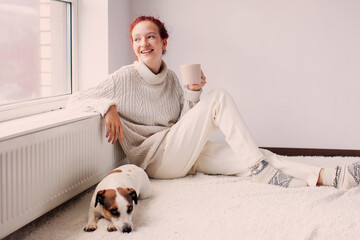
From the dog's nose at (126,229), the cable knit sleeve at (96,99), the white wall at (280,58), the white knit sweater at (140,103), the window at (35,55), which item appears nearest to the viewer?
the dog's nose at (126,229)

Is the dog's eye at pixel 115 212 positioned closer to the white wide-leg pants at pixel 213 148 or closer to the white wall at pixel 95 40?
the white wide-leg pants at pixel 213 148

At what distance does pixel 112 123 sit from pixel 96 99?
0.59 feet

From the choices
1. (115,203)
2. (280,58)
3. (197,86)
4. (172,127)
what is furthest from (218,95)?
(280,58)

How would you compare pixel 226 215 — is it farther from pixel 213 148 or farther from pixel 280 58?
pixel 280 58

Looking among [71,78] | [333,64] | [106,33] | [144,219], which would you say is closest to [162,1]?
[106,33]

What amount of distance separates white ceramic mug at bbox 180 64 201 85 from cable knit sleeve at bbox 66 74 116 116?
38cm

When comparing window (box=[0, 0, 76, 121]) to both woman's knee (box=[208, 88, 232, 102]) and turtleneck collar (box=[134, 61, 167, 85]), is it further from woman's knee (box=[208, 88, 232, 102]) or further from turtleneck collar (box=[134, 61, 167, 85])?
woman's knee (box=[208, 88, 232, 102])

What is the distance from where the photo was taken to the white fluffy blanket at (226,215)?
5.48 ft

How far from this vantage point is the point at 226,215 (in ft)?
6.13

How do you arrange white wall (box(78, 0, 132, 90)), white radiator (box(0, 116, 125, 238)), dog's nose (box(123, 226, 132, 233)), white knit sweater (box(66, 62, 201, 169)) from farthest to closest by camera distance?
white wall (box(78, 0, 132, 90))
white knit sweater (box(66, 62, 201, 169))
dog's nose (box(123, 226, 132, 233))
white radiator (box(0, 116, 125, 238))

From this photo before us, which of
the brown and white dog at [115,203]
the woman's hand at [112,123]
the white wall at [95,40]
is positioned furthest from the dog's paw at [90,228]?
the white wall at [95,40]

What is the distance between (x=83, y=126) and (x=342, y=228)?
119 centimetres

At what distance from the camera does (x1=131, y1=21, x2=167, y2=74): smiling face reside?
7.89 ft

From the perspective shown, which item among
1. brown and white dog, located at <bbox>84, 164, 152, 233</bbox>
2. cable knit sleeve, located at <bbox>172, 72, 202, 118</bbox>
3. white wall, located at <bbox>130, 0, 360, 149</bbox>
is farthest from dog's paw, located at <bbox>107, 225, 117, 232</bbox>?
white wall, located at <bbox>130, 0, 360, 149</bbox>
